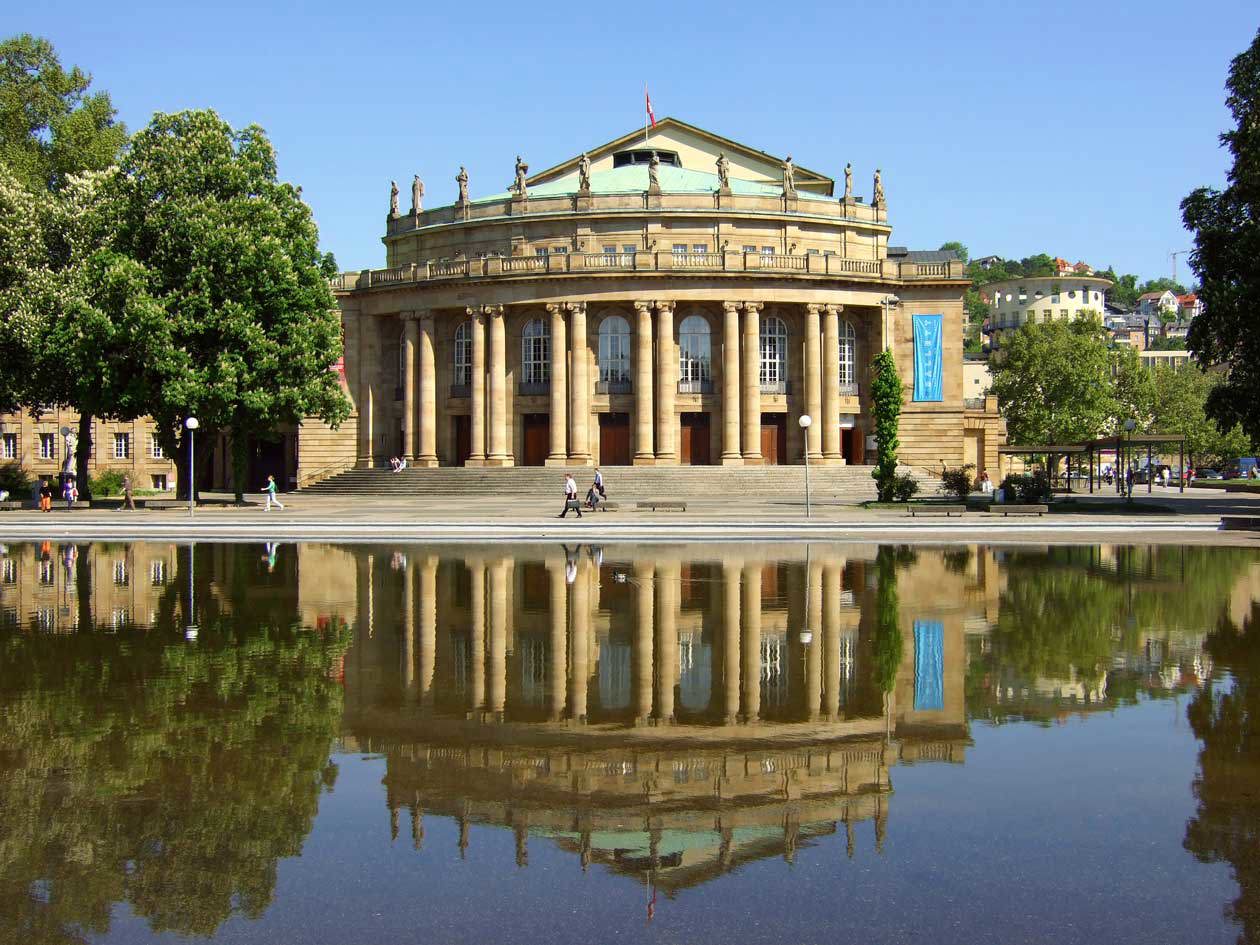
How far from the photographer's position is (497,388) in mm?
72688

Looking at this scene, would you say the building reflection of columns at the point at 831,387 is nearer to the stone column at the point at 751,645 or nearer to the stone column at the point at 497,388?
the stone column at the point at 497,388

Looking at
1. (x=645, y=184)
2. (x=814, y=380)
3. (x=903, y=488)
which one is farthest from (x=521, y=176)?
(x=903, y=488)

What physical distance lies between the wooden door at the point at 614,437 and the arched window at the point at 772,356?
8.46m

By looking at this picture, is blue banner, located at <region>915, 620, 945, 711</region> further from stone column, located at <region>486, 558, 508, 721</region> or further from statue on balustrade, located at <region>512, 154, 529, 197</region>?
statue on balustrade, located at <region>512, 154, 529, 197</region>

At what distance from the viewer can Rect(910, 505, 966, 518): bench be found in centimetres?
4538

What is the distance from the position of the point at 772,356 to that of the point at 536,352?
13933 mm

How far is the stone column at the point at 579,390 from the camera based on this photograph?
233 ft

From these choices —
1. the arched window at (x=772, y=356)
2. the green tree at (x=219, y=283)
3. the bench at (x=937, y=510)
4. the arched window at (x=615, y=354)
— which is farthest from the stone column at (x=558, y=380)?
the bench at (x=937, y=510)

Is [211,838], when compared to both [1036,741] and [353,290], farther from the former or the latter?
[353,290]

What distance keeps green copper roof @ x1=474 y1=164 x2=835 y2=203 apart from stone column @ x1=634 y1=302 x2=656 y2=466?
31.1 feet

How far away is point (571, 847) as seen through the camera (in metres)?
7.93

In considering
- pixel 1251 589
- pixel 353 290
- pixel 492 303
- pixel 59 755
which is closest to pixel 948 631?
pixel 1251 589

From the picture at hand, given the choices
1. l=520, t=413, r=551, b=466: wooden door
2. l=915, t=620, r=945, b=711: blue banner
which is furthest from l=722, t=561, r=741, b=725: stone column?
l=520, t=413, r=551, b=466: wooden door

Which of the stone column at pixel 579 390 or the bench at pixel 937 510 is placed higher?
the stone column at pixel 579 390
